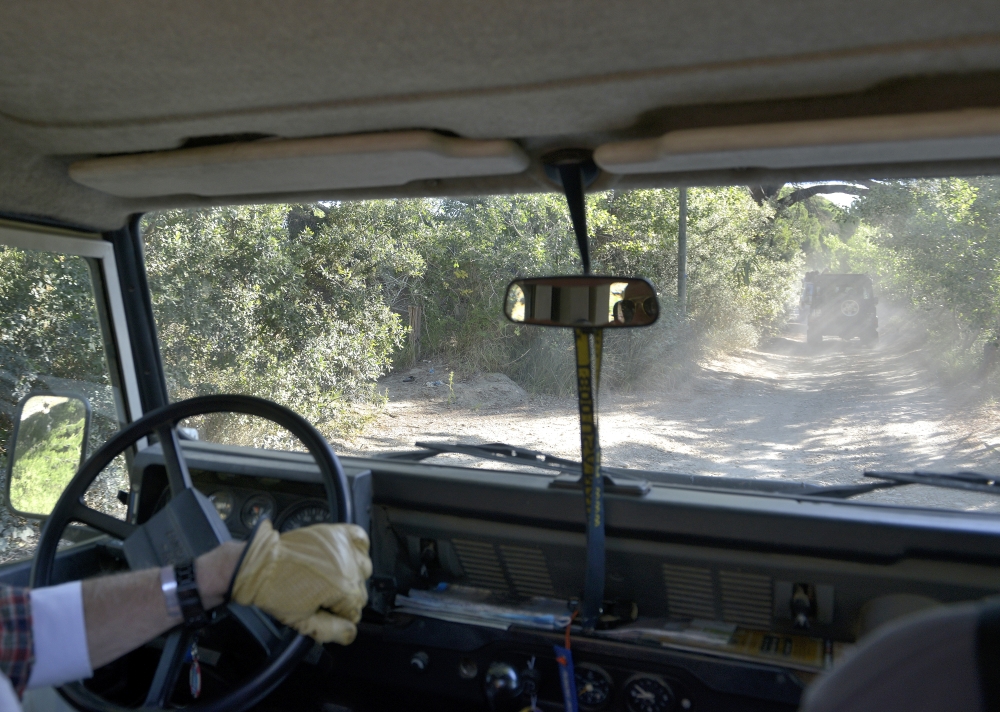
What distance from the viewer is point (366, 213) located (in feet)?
9.66

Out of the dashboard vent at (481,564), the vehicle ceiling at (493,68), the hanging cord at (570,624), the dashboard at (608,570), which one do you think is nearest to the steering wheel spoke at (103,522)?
the dashboard at (608,570)

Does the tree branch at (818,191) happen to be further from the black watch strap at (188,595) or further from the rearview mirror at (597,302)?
the black watch strap at (188,595)

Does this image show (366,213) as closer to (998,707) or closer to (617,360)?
(617,360)

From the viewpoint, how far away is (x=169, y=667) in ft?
6.53

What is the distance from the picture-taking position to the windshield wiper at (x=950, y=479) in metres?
1.94

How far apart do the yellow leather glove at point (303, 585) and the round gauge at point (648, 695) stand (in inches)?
35.4

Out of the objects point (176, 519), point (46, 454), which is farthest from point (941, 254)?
point (46, 454)

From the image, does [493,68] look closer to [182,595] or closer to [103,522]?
[182,595]

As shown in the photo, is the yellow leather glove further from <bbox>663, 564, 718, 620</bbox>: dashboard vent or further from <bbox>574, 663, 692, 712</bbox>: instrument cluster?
<bbox>663, 564, 718, 620</bbox>: dashboard vent

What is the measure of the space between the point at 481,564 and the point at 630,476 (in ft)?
1.88

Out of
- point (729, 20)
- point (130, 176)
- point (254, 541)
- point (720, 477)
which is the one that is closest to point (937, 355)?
point (720, 477)

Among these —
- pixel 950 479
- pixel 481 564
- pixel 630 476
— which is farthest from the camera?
pixel 481 564

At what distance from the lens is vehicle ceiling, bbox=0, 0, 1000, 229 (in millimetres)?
1426

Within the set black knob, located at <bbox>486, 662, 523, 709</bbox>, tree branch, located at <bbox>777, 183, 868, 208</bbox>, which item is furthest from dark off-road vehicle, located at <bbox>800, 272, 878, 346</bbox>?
black knob, located at <bbox>486, 662, 523, 709</bbox>
